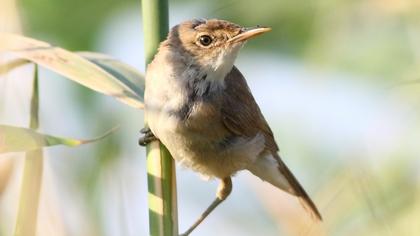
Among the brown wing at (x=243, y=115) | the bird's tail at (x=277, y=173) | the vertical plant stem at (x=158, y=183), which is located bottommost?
the bird's tail at (x=277, y=173)

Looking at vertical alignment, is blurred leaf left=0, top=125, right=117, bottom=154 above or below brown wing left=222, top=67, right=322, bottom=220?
above

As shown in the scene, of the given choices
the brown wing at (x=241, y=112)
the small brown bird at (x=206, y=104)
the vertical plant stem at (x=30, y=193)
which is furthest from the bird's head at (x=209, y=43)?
the vertical plant stem at (x=30, y=193)

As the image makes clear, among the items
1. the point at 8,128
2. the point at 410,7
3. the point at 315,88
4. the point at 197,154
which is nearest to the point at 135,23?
the point at 197,154

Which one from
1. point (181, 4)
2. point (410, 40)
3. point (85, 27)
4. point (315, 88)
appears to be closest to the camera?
point (410, 40)

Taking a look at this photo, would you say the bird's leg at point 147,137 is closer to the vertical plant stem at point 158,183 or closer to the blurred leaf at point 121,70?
the blurred leaf at point 121,70

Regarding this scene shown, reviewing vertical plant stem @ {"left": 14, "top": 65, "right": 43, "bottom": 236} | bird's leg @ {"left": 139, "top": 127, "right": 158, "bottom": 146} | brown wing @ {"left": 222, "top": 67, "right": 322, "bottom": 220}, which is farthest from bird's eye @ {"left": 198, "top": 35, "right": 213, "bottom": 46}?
vertical plant stem @ {"left": 14, "top": 65, "right": 43, "bottom": 236}

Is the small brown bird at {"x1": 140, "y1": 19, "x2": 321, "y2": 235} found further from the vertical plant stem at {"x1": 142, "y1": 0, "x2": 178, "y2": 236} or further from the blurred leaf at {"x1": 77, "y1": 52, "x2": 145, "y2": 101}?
the vertical plant stem at {"x1": 142, "y1": 0, "x2": 178, "y2": 236}

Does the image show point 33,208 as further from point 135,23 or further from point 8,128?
point 135,23
